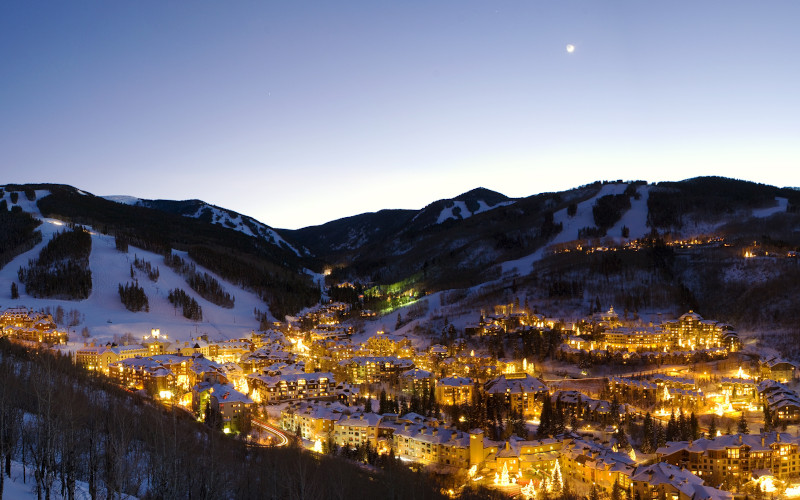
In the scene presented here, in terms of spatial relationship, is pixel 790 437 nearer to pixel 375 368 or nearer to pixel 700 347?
pixel 700 347

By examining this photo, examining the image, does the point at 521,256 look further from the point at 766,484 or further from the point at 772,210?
the point at 766,484

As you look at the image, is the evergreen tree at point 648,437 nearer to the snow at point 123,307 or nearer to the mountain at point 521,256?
Result: the mountain at point 521,256

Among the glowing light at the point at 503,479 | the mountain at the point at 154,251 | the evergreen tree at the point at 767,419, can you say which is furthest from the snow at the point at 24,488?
the mountain at the point at 154,251

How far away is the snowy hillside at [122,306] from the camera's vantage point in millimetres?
75188

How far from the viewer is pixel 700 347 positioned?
195ft

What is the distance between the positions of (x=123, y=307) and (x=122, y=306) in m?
0.35

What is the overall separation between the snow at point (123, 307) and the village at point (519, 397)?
4187mm

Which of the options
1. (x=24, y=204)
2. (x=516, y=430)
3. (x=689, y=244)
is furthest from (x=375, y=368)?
(x=24, y=204)

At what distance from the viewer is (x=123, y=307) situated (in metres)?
83.9

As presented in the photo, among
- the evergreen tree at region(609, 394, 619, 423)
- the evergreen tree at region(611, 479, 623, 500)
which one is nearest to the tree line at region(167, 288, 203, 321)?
the evergreen tree at region(609, 394, 619, 423)

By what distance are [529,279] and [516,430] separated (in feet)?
156

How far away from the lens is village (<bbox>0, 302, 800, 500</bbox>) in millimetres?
33469

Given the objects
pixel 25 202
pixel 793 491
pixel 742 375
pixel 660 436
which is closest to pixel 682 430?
pixel 660 436

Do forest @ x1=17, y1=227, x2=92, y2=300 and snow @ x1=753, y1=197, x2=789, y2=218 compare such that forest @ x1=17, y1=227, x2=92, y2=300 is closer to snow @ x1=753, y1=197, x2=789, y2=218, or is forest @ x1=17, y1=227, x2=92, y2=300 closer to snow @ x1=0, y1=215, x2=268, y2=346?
snow @ x1=0, y1=215, x2=268, y2=346
